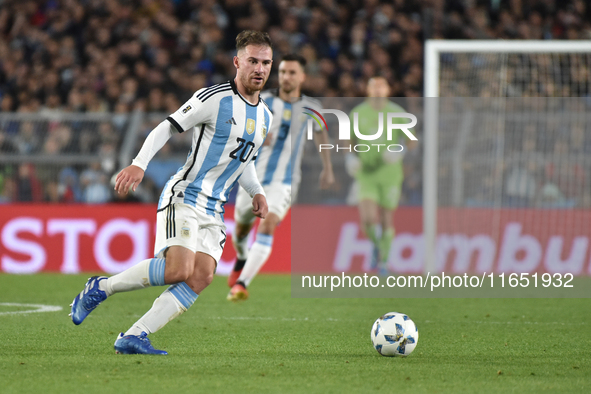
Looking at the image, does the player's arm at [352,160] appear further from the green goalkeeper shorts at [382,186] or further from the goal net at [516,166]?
the goal net at [516,166]

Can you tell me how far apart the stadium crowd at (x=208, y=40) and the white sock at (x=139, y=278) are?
9205mm

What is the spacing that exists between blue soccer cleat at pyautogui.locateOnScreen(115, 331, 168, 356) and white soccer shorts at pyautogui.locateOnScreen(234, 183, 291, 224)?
3.54 meters

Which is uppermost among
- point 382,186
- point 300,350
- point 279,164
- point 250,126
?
point 250,126

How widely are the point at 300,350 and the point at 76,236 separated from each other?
765 centimetres

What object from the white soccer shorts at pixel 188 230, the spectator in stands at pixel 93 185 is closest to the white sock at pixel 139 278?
the white soccer shorts at pixel 188 230

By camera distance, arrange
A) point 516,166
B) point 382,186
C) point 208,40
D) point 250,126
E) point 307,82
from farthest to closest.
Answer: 1. point 208,40
2. point 307,82
3. point 516,166
4. point 382,186
5. point 250,126

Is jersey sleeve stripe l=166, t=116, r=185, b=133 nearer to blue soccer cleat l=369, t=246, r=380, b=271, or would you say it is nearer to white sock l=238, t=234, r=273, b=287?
white sock l=238, t=234, r=273, b=287

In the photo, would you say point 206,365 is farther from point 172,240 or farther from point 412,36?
point 412,36

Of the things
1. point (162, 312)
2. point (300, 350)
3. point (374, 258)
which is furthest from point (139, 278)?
point (374, 258)

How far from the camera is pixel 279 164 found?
8836mm

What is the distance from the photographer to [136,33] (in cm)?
1645

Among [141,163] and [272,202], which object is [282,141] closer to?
[272,202]

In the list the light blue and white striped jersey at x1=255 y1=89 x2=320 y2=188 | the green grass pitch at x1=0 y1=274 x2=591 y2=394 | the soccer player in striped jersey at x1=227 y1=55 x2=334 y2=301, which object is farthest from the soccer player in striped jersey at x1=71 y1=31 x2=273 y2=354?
the light blue and white striped jersey at x1=255 y1=89 x2=320 y2=188

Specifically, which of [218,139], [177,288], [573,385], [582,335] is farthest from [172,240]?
[582,335]
